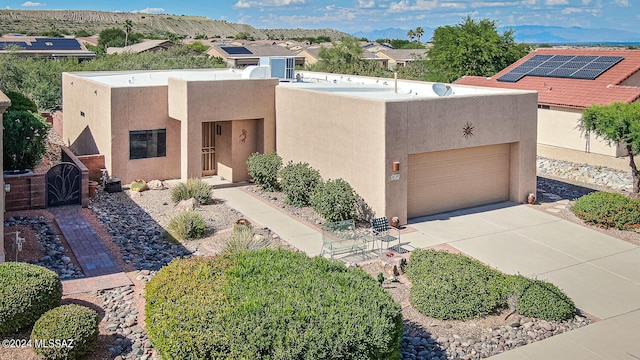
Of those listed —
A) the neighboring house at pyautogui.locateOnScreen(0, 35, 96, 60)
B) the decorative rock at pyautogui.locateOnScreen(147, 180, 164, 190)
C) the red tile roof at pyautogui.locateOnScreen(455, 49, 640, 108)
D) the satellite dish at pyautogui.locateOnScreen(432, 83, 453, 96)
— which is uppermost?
the neighboring house at pyautogui.locateOnScreen(0, 35, 96, 60)

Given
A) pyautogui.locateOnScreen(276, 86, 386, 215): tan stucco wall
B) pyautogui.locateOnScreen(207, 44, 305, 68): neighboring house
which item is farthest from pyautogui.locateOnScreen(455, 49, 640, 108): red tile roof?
pyautogui.locateOnScreen(207, 44, 305, 68): neighboring house

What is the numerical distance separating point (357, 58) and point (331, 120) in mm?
42991

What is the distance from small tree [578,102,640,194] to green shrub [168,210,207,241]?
14.1 meters

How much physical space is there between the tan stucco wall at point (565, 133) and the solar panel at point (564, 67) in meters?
2.90

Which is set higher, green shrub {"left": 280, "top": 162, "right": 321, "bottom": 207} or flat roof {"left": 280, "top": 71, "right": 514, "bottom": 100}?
flat roof {"left": 280, "top": 71, "right": 514, "bottom": 100}

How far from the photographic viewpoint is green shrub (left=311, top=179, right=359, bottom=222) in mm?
17672

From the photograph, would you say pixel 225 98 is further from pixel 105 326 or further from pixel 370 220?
pixel 105 326

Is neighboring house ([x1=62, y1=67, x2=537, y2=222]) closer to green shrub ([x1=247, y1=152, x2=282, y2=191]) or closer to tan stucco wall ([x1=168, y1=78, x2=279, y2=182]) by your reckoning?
tan stucco wall ([x1=168, y1=78, x2=279, y2=182])

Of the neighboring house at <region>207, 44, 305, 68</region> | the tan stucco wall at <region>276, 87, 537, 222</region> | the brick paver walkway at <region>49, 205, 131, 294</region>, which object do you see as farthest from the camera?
the neighboring house at <region>207, 44, 305, 68</region>

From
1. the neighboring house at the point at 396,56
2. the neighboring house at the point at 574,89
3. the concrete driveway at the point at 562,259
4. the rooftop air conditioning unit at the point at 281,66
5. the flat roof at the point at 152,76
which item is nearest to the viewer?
the concrete driveway at the point at 562,259

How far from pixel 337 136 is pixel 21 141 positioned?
950cm

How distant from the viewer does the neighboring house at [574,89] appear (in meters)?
28.5

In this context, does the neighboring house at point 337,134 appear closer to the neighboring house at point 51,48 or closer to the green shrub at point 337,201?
the green shrub at point 337,201

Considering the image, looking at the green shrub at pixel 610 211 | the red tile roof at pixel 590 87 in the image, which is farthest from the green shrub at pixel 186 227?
the red tile roof at pixel 590 87
